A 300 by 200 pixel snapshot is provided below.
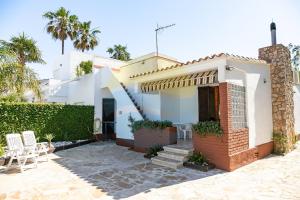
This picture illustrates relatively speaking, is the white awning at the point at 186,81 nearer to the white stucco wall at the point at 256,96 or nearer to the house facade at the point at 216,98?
the house facade at the point at 216,98

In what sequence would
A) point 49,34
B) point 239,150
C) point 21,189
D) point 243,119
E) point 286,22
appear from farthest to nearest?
point 49,34, point 286,22, point 243,119, point 239,150, point 21,189

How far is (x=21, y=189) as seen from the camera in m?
10.6

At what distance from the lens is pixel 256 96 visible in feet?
52.6

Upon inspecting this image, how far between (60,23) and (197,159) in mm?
38548

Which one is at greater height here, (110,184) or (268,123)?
(268,123)

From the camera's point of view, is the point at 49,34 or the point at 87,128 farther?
the point at 49,34

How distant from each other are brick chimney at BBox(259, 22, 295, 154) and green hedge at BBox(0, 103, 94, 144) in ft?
59.6

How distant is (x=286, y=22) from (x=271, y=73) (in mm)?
4647

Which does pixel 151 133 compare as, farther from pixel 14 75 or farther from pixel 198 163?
pixel 14 75

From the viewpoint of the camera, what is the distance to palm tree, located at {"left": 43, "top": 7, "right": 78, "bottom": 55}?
138 feet

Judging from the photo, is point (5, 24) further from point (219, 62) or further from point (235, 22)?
point (235, 22)

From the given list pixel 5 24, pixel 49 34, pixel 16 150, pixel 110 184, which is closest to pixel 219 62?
pixel 110 184

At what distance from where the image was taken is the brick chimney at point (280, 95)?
17.3m

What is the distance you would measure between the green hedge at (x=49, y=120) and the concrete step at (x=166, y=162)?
12214 millimetres
